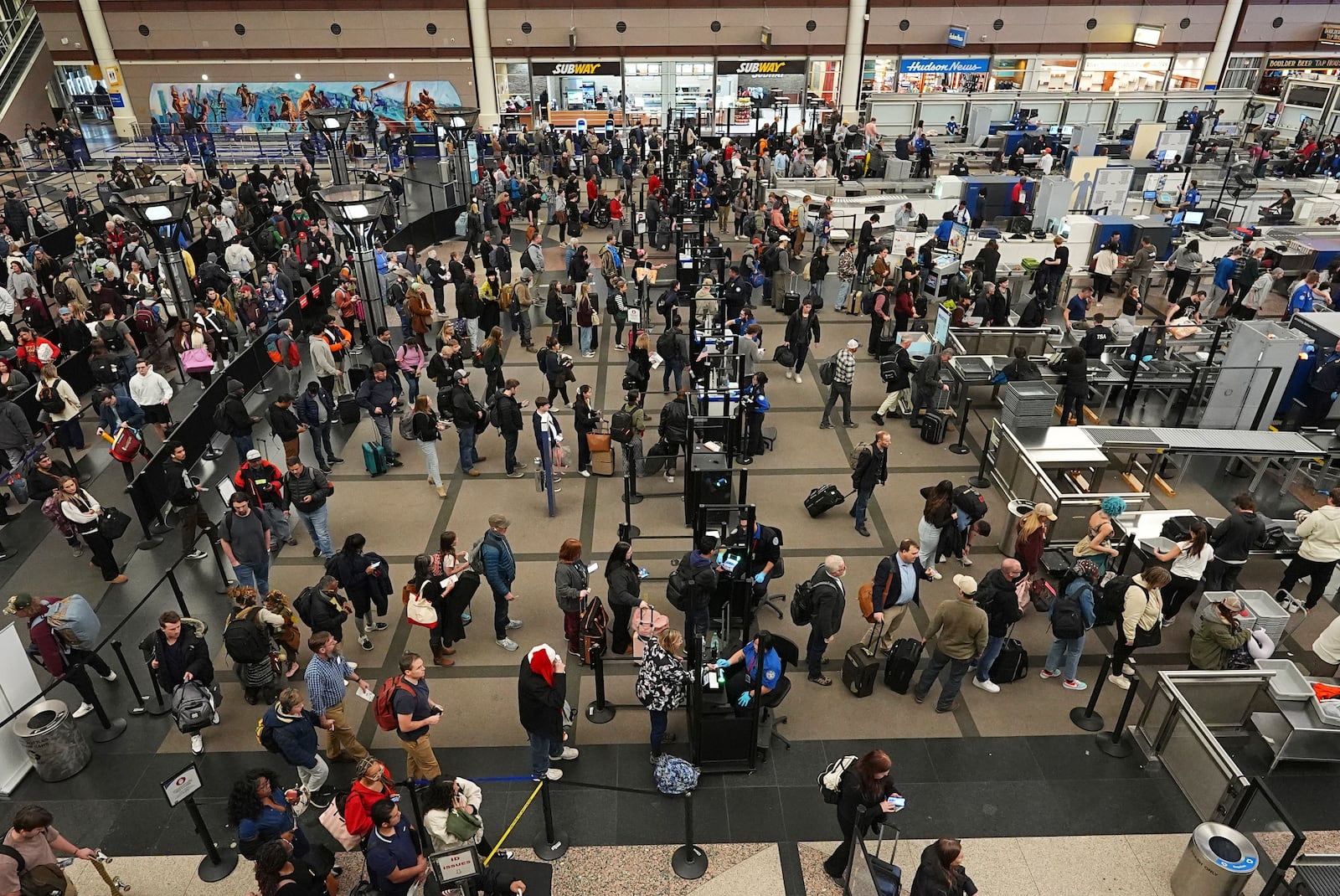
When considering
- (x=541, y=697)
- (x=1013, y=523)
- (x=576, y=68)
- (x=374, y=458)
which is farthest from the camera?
(x=576, y=68)

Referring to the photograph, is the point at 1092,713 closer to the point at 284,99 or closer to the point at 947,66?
the point at 947,66

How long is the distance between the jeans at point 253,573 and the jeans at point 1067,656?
343 inches

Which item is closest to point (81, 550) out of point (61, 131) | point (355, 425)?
point (355, 425)

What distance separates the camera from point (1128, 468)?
38.3 ft

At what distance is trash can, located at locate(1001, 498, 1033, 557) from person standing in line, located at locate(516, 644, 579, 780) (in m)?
6.29

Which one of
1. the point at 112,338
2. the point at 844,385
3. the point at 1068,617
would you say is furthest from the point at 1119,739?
the point at 112,338

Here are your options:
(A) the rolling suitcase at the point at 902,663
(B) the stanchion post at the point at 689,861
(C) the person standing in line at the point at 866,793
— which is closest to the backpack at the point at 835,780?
(C) the person standing in line at the point at 866,793

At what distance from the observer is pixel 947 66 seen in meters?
39.4

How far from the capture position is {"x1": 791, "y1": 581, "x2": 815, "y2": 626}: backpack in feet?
27.0

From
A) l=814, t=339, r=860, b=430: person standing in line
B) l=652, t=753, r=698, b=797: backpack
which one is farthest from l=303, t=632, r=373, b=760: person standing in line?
l=814, t=339, r=860, b=430: person standing in line

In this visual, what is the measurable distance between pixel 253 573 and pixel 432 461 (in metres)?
3.06

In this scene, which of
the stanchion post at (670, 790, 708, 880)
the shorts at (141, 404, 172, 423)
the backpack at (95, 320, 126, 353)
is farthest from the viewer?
the backpack at (95, 320, 126, 353)

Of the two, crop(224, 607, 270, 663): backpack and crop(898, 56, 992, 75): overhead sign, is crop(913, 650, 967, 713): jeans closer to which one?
crop(224, 607, 270, 663): backpack

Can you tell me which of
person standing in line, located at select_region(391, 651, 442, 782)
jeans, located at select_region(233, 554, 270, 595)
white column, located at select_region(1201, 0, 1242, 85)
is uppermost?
white column, located at select_region(1201, 0, 1242, 85)
